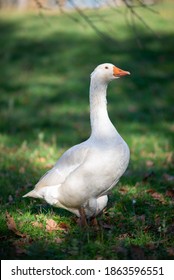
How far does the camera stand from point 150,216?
586 centimetres

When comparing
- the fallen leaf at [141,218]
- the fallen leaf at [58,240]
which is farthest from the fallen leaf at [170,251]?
the fallen leaf at [58,240]

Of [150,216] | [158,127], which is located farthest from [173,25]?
[150,216]

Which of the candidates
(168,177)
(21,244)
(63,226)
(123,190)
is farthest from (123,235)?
(168,177)

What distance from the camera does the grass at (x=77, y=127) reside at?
5000mm

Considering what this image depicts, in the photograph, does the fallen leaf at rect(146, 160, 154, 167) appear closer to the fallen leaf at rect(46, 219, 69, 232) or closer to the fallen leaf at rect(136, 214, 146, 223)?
the fallen leaf at rect(136, 214, 146, 223)

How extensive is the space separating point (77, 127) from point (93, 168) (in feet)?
25.6

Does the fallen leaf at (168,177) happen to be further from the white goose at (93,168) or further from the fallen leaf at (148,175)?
the white goose at (93,168)

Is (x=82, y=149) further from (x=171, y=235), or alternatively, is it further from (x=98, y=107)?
(x=171, y=235)

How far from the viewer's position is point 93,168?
496 cm

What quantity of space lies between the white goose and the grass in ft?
1.00

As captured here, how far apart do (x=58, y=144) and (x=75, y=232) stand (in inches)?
229

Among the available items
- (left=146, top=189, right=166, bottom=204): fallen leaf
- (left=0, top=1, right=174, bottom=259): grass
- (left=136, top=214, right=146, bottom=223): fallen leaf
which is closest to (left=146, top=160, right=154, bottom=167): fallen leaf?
(left=0, top=1, right=174, bottom=259): grass

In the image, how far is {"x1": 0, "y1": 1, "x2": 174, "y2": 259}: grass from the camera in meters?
5.00

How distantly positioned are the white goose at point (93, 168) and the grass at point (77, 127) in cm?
30
